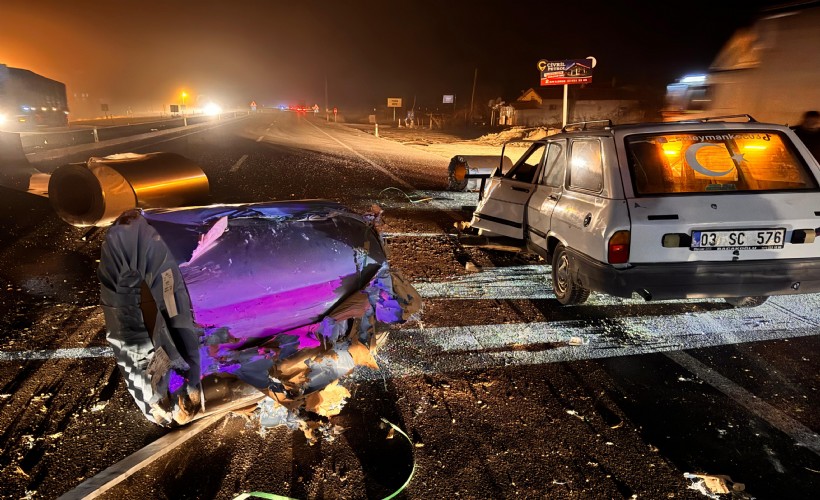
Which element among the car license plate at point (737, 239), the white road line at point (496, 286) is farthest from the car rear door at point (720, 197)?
the white road line at point (496, 286)

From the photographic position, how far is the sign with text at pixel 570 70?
2052 cm

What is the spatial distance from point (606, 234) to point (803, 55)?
8.53 meters

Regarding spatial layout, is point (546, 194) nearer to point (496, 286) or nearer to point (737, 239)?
point (496, 286)

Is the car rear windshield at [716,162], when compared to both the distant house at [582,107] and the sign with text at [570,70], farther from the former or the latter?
the distant house at [582,107]

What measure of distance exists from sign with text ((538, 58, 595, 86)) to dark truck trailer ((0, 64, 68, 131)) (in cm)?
2938

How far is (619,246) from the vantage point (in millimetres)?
3852

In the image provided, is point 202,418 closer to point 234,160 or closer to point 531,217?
point 531,217

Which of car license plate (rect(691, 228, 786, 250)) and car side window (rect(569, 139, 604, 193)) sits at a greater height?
car side window (rect(569, 139, 604, 193))

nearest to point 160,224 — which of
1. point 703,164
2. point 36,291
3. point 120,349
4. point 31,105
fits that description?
point 120,349

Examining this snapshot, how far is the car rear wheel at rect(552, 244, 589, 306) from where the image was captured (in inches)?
180

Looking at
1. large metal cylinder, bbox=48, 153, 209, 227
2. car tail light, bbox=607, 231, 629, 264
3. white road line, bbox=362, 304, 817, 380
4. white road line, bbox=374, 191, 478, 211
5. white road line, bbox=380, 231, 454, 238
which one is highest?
large metal cylinder, bbox=48, 153, 209, 227

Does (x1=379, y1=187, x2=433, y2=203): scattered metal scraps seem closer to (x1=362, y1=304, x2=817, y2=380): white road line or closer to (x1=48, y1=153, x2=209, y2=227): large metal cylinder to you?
(x1=48, y1=153, x2=209, y2=227): large metal cylinder

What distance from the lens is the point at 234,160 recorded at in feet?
54.6

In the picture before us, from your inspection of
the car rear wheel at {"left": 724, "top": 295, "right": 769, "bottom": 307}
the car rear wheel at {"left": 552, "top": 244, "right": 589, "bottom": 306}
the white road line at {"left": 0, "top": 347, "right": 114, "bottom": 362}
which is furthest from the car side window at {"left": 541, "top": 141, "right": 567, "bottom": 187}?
the white road line at {"left": 0, "top": 347, "right": 114, "bottom": 362}
